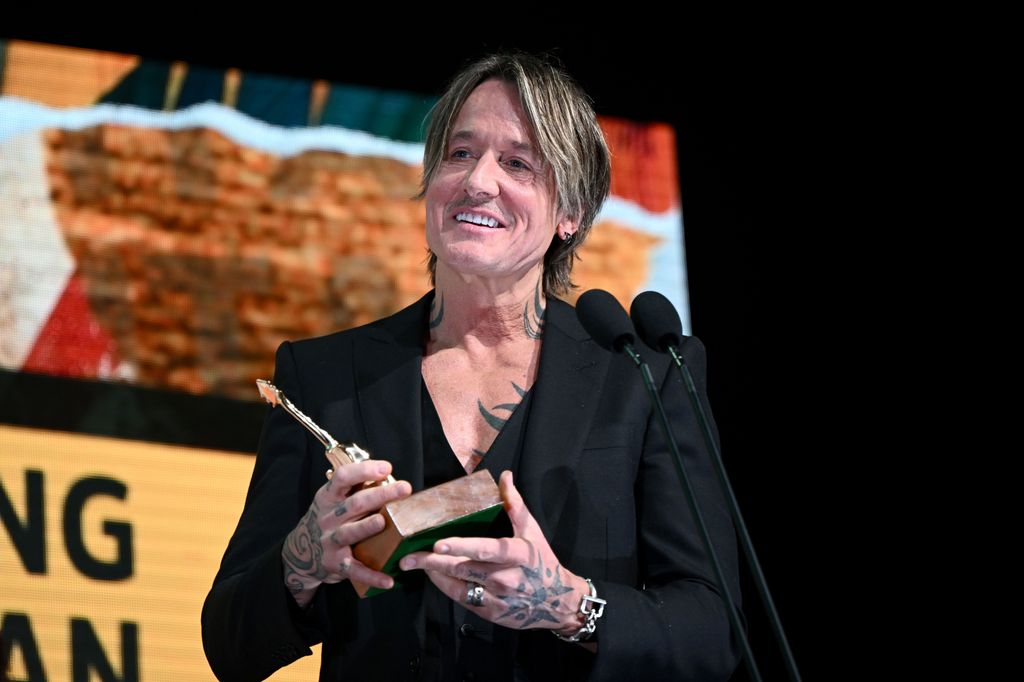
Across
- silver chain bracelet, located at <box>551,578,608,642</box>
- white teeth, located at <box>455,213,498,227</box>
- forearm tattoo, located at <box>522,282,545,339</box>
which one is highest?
white teeth, located at <box>455,213,498,227</box>

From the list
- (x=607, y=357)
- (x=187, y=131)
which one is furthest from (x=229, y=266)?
(x=607, y=357)

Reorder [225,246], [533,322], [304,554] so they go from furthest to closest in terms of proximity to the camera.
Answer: [225,246] → [533,322] → [304,554]

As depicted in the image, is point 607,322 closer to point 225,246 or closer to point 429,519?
point 429,519

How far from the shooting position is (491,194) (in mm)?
2078

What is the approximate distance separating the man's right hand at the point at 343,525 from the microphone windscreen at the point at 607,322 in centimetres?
32

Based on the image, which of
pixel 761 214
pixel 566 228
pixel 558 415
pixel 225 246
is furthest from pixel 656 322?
pixel 761 214

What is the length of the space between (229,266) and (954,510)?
208 cm

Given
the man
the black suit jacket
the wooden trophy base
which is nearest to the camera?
the wooden trophy base

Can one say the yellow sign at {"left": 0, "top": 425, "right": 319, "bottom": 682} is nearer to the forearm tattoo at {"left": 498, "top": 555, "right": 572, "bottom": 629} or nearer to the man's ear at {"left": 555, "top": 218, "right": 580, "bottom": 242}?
the man's ear at {"left": 555, "top": 218, "right": 580, "bottom": 242}

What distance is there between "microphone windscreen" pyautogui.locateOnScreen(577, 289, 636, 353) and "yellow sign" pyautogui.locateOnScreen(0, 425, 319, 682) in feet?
4.63

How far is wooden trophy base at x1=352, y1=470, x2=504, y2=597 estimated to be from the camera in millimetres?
1554

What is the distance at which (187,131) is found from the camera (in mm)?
3334

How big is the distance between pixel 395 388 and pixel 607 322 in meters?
0.43

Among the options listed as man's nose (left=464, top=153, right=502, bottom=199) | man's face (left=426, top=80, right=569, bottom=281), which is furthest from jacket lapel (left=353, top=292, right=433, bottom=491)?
man's nose (left=464, top=153, right=502, bottom=199)
